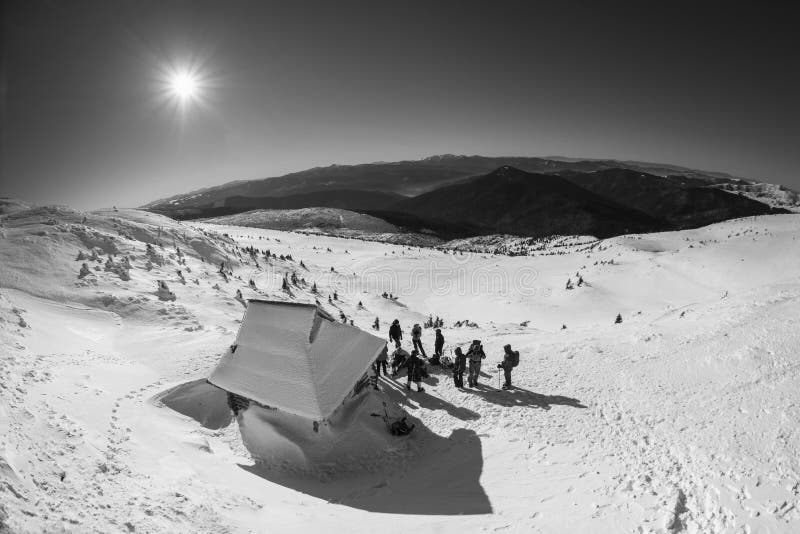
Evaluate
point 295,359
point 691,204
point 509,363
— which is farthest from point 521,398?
point 691,204

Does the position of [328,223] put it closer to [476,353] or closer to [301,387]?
[476,353]

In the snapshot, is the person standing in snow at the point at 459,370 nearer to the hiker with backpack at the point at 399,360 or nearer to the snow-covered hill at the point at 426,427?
the snow-covered hill at the point at 426,427

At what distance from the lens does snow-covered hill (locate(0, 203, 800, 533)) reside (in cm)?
656

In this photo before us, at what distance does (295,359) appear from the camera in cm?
1091

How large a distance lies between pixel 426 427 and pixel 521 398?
3418mm

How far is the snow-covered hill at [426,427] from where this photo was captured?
656 centimetres

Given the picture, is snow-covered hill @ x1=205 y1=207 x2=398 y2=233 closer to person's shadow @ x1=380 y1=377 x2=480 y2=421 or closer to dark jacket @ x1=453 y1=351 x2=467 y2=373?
person's shadow @ x1=380 y1=377 x2=480 y2=421

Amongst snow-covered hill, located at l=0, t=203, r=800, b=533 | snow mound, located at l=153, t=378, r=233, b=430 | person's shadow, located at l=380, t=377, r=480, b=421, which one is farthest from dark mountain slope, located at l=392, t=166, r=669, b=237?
snow mound, located at l=153, t=378, r=233, b=430

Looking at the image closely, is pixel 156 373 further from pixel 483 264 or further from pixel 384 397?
pixel 483 264

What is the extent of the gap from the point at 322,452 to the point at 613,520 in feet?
22.8

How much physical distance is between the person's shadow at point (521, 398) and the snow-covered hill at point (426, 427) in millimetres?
80

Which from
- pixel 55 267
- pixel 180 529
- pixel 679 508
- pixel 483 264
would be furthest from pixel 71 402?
pixel 483 264

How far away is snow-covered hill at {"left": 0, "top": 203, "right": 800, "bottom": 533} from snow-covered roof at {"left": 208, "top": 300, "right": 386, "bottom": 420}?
61.8 inches

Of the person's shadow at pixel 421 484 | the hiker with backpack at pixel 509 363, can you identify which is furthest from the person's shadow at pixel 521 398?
the person's shadow at pixel 421 484
